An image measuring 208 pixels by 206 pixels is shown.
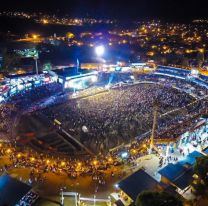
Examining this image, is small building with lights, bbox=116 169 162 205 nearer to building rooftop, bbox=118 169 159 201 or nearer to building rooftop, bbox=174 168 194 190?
building rooftop, bbox=118 169 159 201

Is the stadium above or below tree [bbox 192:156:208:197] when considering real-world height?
below

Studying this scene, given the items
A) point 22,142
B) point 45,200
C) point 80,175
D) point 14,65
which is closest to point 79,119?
point 22,142

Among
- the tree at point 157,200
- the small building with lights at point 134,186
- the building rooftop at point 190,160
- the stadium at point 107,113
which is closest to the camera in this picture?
the tree at point 157,200

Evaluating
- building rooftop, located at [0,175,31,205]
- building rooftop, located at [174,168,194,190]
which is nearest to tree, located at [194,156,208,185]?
building rooftop, located at [174,168,194,190]

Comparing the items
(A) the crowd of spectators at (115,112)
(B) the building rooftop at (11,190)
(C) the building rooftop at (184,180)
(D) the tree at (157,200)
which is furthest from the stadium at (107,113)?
(D) the tree at (157,200)

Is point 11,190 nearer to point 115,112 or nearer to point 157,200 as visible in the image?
point 157,200

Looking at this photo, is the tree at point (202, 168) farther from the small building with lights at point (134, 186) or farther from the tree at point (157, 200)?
the tree at point (157, 200)

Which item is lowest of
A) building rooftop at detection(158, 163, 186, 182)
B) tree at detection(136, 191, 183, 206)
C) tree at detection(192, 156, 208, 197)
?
building rooftop at detection(158, 163, 186, 182)

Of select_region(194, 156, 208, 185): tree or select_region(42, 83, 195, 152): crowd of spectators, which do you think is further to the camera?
select_region(42, 83, 195, 152): crowd of spectators

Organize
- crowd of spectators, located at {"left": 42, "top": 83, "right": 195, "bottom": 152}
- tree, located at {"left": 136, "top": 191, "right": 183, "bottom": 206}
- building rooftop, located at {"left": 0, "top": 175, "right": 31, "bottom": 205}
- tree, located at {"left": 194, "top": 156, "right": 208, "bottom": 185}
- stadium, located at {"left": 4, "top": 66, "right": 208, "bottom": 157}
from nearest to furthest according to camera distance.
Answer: tree, located at {"left": 136, "top": 191, "right": 183, "bottom": 206}, tree, located at {"left": 194, "top": 156, "right": 208, "bottom": 185}, building rooftop, located at {"left": 0, "top": 175, "right": 31, "bottom": 205}, stadium, located at {"left": 4, "top": 66, "right": 208, "bottom": 157}, crowd of spectators, located at {"left": 42, "top": 83, "right": 195, "bottom": 152}
